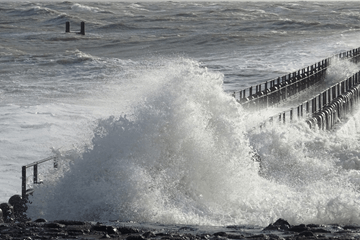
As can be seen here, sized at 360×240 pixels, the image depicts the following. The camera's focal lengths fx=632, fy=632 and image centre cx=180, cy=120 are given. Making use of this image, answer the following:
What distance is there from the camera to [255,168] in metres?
9.90

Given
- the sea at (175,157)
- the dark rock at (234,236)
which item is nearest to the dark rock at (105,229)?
the sea at (175,157)

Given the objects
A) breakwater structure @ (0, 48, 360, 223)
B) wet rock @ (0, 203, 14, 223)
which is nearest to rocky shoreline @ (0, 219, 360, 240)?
wet rock @ (0, 203, 14, 223)

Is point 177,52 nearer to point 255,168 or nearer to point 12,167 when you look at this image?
point 12,167

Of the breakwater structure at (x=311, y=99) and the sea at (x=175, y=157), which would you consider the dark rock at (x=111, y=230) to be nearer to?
the sea at (x=175, y=157)

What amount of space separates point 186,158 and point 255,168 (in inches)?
67.0

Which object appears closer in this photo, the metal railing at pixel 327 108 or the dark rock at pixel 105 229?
the dark rock at pixel 105 229

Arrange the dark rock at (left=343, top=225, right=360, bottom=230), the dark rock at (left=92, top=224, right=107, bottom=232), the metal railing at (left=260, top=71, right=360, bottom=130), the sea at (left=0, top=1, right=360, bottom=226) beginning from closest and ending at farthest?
the dark rock at (left=92, top=224, right=107, bottom=232) < the dark rock at (left=343, top=225, right=360, bottom=230) < the sea at (left=0, top=1, right=360, bottom=226) < the metal railing at (left=260, top=71, right=360, bottom=130)

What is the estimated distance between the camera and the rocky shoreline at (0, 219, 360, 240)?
6.32 m

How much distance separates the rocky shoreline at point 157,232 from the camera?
6.32m

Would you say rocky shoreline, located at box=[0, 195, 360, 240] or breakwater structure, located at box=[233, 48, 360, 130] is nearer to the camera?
rocky shoreline, located at box=[0, 195, 360, 240]

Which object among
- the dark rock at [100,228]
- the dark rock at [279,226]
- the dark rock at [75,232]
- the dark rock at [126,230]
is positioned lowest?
the dark rock at [75,232]

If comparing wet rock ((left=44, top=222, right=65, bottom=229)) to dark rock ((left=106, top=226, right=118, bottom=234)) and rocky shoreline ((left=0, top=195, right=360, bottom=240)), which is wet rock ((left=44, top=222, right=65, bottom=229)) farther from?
dark rock ((left=106, top=226, right=118, bottom=234))

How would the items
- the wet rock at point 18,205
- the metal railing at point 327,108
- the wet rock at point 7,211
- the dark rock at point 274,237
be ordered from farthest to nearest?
the metal railing at point 327,108, the wet rock at point 18,205, the wet rock at point 7,211, the dark rock at point 274,237

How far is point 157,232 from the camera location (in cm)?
654
